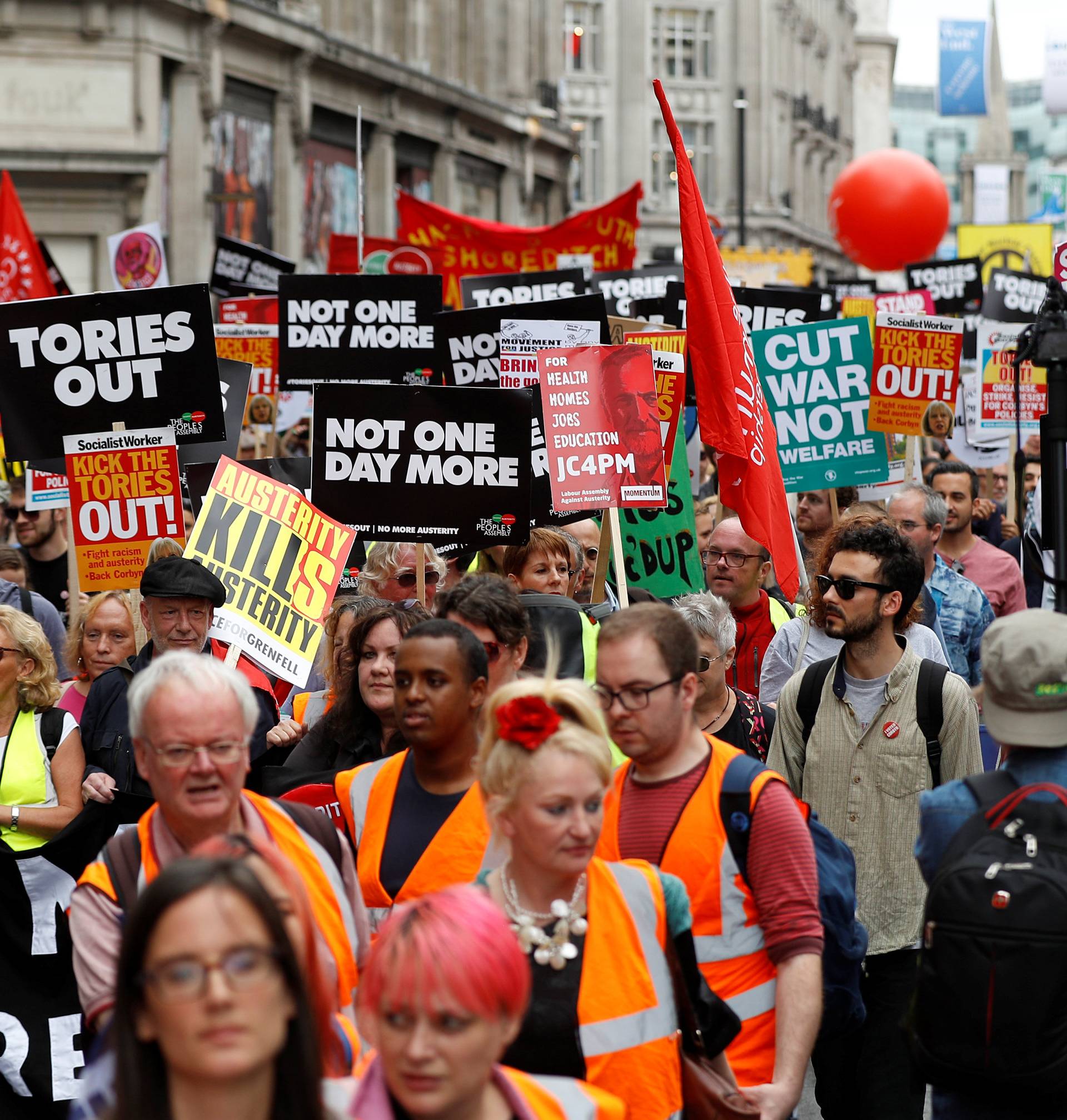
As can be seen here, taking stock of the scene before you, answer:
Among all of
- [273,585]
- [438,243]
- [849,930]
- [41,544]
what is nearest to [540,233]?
[438,243]

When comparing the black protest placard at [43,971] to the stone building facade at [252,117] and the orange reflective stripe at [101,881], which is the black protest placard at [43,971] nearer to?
the orange reflective stripe at [101,881]

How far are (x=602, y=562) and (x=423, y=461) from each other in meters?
0.90

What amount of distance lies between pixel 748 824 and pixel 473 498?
12.6ft

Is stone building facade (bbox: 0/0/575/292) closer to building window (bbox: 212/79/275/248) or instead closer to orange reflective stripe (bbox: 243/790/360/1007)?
building window (bbox: 212/79/275/248)

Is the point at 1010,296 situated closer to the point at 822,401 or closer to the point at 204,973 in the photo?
the point at 822,401

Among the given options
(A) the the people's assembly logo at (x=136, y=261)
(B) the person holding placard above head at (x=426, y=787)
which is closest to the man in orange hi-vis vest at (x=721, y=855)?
(B) the person holding placard above head at (x=426, y=787)

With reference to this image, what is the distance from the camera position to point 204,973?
98.5 inches

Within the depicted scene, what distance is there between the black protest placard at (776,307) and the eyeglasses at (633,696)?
9.32 metres

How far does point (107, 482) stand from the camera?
7.95m

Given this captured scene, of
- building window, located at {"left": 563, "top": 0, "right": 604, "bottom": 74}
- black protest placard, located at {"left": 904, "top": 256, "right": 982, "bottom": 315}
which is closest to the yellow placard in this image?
black protest placard, located at {"left": 904, "top": 256, "right": 982, "bottom": 315}

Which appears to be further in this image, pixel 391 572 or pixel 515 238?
pixel 515 238

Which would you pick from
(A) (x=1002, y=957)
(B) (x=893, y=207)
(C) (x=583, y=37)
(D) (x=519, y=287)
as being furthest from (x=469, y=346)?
(C) (x=583, y=37)

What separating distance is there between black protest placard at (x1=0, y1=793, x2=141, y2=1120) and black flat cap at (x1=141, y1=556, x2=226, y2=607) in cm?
76

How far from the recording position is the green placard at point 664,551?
833cm
